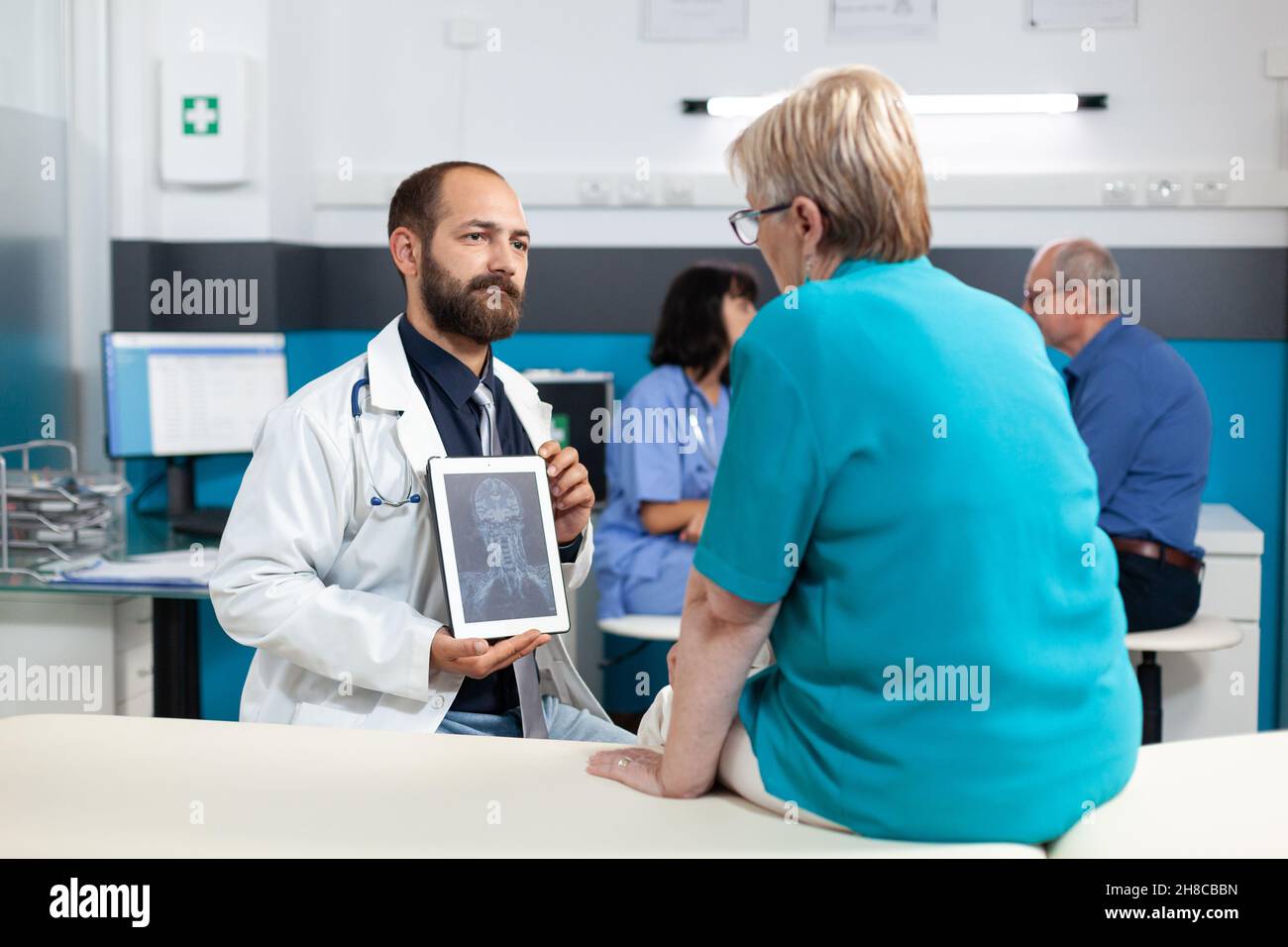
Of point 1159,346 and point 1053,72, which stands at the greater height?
point 1053,72

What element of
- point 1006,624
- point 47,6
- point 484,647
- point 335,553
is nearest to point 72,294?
point 47,6

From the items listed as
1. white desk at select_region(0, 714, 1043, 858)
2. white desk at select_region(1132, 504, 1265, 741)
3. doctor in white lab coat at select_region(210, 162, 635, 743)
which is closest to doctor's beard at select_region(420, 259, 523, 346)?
doctor in white lab coat at select_region(210, 162, 635, 743)

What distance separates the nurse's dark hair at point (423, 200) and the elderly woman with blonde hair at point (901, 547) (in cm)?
90

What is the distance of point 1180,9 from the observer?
414 cm

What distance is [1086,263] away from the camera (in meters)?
3.75

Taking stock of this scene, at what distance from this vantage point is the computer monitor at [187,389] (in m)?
3.54

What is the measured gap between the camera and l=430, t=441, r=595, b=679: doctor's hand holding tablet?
1.81 m

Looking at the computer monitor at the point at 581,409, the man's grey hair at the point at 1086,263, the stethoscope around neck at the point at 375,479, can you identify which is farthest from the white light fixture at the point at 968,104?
the stethoscope around neck at the point at 375,479

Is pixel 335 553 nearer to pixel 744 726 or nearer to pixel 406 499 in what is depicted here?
pixel 406 499

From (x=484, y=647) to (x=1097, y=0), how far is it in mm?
3363

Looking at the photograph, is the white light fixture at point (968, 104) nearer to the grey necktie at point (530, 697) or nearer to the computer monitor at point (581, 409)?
the computer monitor at point (581, 409)

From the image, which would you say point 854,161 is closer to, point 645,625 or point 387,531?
point 387,531

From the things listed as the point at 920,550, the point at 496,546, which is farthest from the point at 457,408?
the point at 920,550
